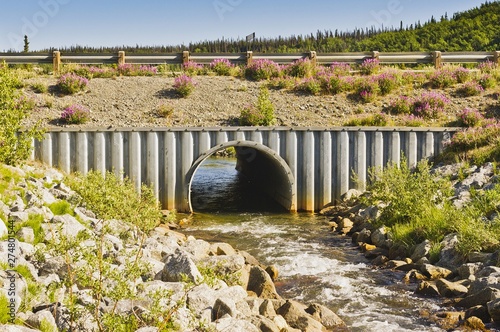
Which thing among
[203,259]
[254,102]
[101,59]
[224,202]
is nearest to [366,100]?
[254,102]

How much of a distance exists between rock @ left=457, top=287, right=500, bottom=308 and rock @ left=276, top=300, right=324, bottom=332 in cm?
264

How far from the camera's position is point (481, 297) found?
9.27 meters

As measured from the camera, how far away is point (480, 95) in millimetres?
22594

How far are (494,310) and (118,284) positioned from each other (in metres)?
5.84

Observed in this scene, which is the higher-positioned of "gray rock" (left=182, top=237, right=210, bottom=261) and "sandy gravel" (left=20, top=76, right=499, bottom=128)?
"sandy gravel" (left=20, top=76, right=499, bottom=128)

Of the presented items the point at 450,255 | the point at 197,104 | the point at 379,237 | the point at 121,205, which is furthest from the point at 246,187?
the point at 450,255

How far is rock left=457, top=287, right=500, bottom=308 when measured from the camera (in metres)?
9.02

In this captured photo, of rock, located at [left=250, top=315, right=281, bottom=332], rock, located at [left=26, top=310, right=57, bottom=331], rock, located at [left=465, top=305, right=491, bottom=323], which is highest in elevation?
rock, located at [left=26, top=310, right=57, bottom=331]

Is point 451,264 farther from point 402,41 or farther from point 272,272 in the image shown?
point 402,41

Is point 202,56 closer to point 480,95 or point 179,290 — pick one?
point 480,95

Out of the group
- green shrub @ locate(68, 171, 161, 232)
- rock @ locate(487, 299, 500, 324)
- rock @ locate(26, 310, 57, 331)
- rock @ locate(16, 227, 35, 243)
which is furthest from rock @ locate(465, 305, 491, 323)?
rock @ locate(16, 227, 35, 243)

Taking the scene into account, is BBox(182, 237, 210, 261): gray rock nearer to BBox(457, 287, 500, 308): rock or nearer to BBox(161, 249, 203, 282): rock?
BBox(161, 249, 203, 282): rock

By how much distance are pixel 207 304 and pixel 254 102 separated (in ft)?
48.1

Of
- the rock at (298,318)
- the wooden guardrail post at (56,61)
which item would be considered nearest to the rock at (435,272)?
the rock at (298,318)
